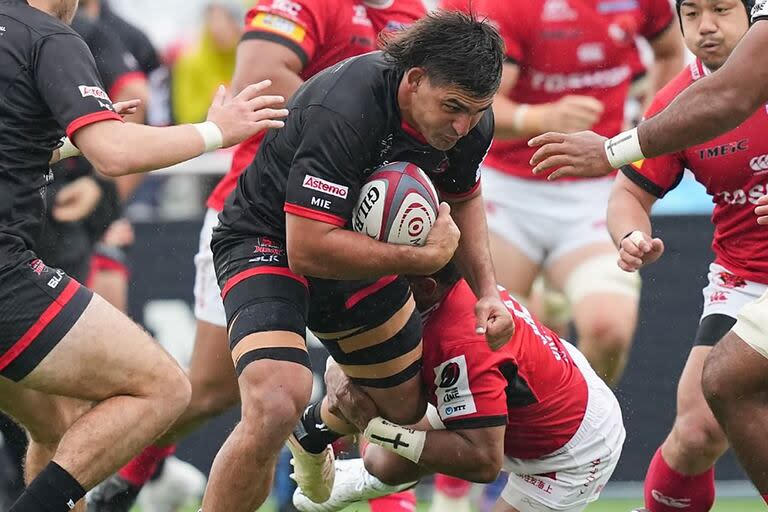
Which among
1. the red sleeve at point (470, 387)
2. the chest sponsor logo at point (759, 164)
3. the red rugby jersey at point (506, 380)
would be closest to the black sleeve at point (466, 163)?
the red rugby jersey at point (506, 380)

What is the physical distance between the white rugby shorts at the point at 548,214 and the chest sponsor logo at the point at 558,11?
0.90 meters

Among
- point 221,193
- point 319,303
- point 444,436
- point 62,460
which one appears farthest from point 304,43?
point 62,460

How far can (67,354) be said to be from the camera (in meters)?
5.19

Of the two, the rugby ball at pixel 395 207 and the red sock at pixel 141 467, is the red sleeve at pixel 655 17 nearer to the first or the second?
the rugby ball at pixel 395 207

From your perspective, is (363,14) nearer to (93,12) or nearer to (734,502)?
(93,12)

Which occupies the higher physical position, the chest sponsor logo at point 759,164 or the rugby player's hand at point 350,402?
the chest sponsor logo at point 759,164

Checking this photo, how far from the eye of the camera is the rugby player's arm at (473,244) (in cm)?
599

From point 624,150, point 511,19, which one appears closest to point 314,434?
point 624,150

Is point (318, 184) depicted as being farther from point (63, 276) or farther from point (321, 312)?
point (63, 276)

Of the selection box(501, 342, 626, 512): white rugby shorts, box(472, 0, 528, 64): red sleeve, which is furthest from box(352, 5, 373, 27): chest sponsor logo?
box(501, 342, 626, 512): white rugby shorts

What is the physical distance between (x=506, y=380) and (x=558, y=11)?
2.65 m

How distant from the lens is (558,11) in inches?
311

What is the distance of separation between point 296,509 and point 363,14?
253 centimetres

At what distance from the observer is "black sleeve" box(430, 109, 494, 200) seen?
582cm
